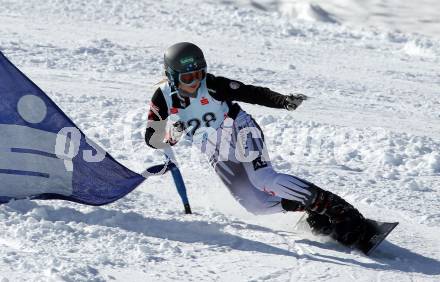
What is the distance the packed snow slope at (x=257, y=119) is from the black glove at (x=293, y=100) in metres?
1.02

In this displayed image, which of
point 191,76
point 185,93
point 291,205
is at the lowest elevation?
point 291,205

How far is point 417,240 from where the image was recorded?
578 cm

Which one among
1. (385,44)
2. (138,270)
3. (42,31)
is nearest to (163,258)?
(138,270)

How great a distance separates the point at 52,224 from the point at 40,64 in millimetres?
5923

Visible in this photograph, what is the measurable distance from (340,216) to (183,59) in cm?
168

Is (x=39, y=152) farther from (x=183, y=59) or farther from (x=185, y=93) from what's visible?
(x=183, y=59)

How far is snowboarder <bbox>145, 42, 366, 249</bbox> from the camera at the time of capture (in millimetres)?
5504

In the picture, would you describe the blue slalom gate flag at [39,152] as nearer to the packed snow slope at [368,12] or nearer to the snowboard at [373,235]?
the snowboard at [373,235]

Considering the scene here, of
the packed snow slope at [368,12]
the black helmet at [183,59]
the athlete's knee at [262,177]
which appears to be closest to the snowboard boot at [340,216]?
the athlete's knee at [262,177]

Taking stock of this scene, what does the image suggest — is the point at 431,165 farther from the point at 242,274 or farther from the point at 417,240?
the point at 242,274

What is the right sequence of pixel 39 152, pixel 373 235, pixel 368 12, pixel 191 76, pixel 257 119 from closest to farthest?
pixel 373 235
pixel 191 76
pixel 39 152
pixel 257 119
pixel 368 12

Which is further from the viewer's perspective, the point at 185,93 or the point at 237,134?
the point at 237,134

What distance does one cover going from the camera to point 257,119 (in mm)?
9039

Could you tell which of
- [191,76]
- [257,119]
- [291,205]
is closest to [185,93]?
[191,76]
